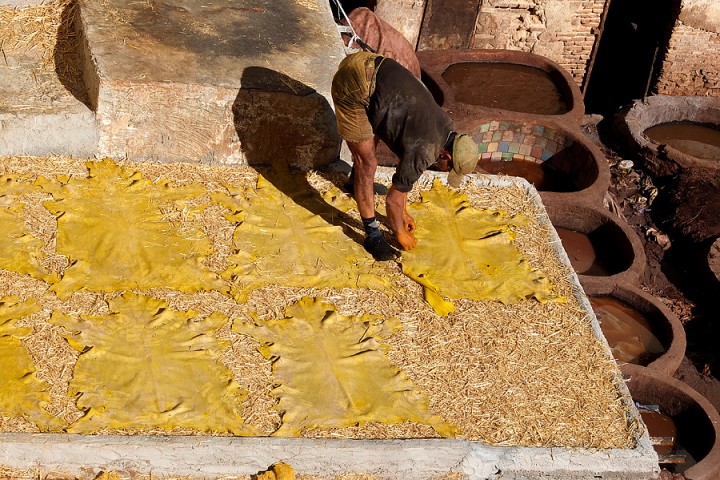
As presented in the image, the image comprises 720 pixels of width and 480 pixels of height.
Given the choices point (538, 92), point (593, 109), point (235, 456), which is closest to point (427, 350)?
point (235, 456)

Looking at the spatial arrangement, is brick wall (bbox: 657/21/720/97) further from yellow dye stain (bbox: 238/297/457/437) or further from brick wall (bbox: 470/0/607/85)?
yellow dye stain (bbox: 238/297/457/437)

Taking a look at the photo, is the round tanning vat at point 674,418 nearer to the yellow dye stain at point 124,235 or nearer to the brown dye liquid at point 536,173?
the brown dye liquid at point 536,173

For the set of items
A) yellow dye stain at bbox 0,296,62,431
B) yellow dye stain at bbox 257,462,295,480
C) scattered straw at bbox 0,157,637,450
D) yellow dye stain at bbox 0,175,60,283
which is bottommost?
yellow dye stain at bbox 257,462,295,480

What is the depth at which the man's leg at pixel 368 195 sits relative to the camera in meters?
6.05

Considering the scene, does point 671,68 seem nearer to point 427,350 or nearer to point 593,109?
point 593,109

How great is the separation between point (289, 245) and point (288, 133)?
3.53 ft

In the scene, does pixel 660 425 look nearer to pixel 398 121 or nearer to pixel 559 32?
pixel 398 121

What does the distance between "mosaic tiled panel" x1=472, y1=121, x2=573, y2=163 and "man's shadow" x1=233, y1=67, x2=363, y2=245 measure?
2.14 m

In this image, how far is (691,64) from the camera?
1068 cm

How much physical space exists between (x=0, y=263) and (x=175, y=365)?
1442 mm

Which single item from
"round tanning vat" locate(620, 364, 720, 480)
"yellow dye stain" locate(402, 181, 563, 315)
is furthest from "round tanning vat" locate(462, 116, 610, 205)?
"round tanning vat" locate(620, 364, 720, 480)

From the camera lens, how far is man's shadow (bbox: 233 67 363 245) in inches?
265

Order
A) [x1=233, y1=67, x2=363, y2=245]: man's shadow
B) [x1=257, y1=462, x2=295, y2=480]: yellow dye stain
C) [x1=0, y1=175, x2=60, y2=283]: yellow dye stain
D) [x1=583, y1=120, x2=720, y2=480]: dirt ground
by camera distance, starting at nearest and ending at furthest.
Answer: [x1=257, y1=462, x2=295, y2=480]: yellow dye stain
[x1=0, y1=175, x2=60, y2=283]: yellow dye stain
[x1=233, y1=67, x2=363, y2=245]: man's shadow
[x1=583, y1=120, x2=720, y2=480]: dirt ground

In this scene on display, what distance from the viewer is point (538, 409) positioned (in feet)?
17.4
